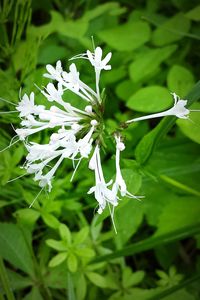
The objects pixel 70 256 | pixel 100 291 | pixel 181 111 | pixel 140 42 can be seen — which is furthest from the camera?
pixel 140 42

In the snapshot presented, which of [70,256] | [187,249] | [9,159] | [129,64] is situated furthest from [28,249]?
[129,64]

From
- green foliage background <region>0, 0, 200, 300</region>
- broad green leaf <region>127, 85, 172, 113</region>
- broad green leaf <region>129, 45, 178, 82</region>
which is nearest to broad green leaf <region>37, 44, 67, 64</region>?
green foliage background <region>0, 0, 200, 300</region>

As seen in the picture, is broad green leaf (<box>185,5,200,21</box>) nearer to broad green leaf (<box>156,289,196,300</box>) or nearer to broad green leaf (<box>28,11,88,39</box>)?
broad green leaf (<box>28,11,88,39</box>)

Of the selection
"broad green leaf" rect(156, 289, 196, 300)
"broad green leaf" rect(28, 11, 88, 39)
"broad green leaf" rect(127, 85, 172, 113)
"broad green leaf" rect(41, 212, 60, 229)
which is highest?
"broad green leaf" rect(28, 11, 88, 39)

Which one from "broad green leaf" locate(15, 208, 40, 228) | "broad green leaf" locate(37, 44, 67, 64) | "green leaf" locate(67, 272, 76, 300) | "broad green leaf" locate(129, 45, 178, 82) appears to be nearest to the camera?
"green leaf" locate(67, 272, 76, 300)

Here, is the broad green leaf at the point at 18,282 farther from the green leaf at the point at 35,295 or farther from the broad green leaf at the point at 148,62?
the broad green leaf at the point at 148,62

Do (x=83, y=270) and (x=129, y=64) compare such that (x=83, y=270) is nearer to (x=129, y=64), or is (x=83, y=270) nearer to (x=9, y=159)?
(x=9, y=159)

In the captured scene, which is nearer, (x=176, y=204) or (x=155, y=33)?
(x=176, y=204)
